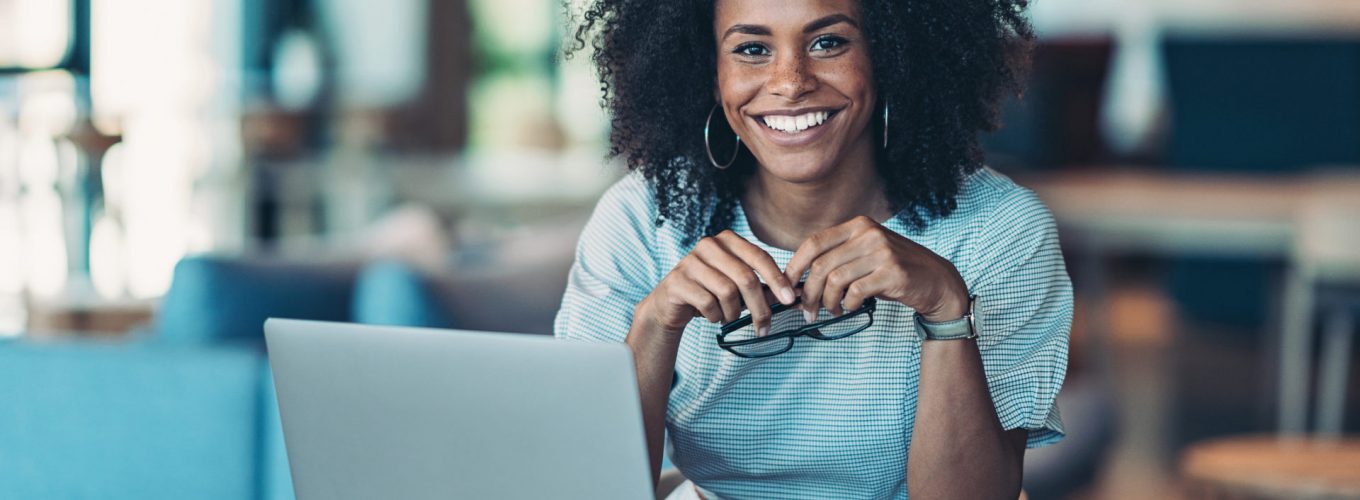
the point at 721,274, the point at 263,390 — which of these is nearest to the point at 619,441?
the point at 721,274

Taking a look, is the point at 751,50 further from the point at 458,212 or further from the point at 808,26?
the point at 458,212

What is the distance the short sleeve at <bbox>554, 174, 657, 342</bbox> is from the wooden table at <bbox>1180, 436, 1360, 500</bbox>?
1.43 metres

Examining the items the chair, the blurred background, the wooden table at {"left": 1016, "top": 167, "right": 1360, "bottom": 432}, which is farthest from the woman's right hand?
the wooden table at {"left": 1016, "top": 167, "right": 1360, "bottom": 432}

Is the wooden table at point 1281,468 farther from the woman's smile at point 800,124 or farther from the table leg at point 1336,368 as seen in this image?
the woman's smile at point 800,124

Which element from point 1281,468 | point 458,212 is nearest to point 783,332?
point 1281,468

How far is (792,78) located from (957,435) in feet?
1.14

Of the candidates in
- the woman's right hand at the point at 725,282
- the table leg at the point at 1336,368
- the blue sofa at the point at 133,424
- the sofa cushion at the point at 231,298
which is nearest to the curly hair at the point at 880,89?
the woman's right hand at the point at 725,282

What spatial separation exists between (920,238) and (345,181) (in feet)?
16.8

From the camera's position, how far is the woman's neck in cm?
138

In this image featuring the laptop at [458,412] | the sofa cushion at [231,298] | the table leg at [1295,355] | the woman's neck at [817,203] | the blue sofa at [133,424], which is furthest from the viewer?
the table leg at [1295,355]

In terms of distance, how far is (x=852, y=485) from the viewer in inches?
53.9

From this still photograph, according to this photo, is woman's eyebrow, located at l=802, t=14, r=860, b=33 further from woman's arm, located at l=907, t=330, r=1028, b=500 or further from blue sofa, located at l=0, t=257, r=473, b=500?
blue sofa, located at l=0, t=257, r=473, b=500

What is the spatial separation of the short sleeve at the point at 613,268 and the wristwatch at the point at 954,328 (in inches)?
12.0

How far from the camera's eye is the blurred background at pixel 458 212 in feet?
5.64
